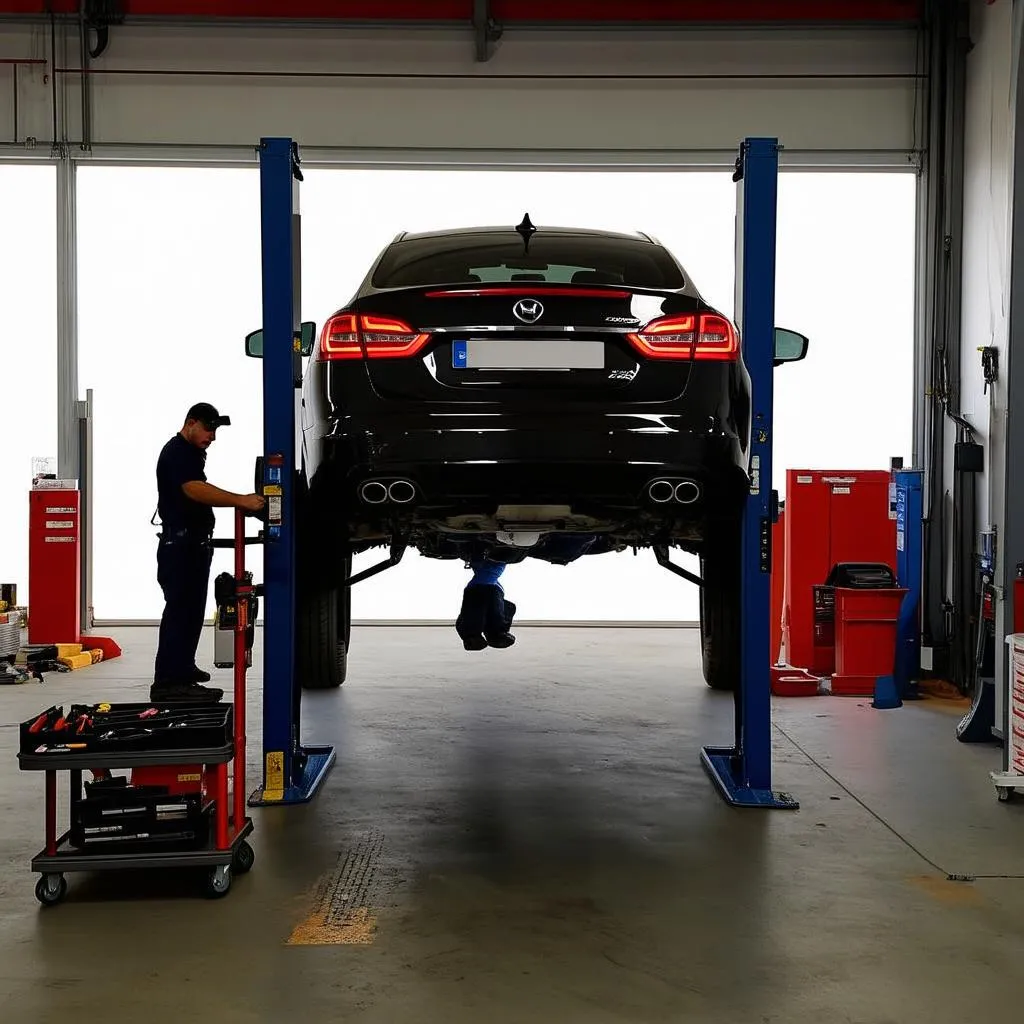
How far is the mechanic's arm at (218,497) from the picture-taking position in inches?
173

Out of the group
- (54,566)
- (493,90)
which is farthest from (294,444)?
(493,90)

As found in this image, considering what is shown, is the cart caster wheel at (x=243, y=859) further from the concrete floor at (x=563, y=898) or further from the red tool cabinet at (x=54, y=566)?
the red tool cabinet at (x=54, y=566)

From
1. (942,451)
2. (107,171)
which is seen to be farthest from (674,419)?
(107,171)

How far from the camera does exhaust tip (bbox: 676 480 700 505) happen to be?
368cm

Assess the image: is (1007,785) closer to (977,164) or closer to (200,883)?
(200,883)

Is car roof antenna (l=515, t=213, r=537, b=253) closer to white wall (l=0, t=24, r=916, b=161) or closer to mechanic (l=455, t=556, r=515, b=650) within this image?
mechanic (l=455, t=556, r=515, b=650)

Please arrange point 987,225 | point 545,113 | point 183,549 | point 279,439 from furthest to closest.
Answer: point 545,113 → point 987,225 → point 183,549 → point 279,439

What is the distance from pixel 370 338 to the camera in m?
3.74

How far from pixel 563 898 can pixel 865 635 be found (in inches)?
163

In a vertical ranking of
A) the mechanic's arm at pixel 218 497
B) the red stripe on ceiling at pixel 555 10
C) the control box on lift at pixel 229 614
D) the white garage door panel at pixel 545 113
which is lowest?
the control box on lift at pixel 229 614

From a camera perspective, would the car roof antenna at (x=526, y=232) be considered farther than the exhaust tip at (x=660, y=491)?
Yes

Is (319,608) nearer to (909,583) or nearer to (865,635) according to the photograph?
(865,635)

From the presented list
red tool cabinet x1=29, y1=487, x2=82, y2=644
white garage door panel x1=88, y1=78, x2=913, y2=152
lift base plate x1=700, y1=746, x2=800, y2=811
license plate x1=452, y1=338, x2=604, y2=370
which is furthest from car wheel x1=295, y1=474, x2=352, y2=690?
white garage door panel x1=88, y1=78, x2=913, y2=152

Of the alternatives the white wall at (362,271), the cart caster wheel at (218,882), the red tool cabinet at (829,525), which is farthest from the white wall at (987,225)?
the cart caster wheel at (218,882)
